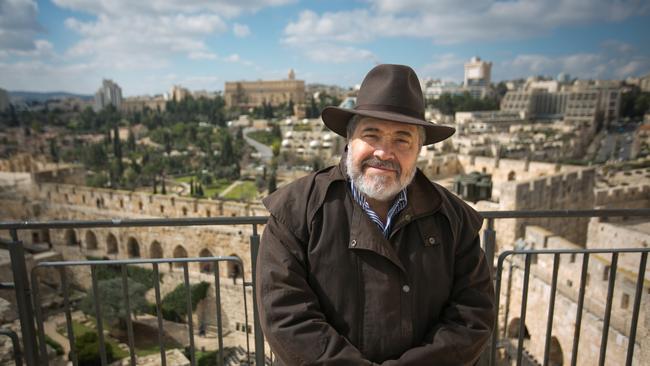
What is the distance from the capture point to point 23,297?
215 centimetres

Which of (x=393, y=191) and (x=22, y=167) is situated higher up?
(x=393, y=191)

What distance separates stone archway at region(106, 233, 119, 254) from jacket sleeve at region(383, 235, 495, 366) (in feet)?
65.0

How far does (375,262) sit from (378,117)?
512 mm

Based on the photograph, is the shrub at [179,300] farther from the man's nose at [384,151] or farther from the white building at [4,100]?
the white building at [4,100]

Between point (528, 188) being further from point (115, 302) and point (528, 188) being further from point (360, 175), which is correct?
point (115, 302)

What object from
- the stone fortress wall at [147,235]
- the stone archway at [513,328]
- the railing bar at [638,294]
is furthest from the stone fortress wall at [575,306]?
the stone fortress wall at [147,235]

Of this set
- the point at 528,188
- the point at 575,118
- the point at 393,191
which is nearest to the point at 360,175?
the point at 393,191

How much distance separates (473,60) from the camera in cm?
11925

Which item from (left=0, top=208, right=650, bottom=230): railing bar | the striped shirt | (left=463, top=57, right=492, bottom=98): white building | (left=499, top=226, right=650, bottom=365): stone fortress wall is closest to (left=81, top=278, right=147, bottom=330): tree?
(left=499, top=226, right=650, bottom=365): stone fortress wall

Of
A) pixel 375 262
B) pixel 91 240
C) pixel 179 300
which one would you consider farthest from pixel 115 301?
pixel 375 262

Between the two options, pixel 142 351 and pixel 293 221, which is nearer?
pixel 293 221

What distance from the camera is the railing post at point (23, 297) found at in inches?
81.7

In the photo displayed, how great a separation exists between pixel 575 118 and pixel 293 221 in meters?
61.5

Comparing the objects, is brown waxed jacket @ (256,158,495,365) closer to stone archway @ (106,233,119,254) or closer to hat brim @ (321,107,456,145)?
hat brim @ (321,107,456,145)
